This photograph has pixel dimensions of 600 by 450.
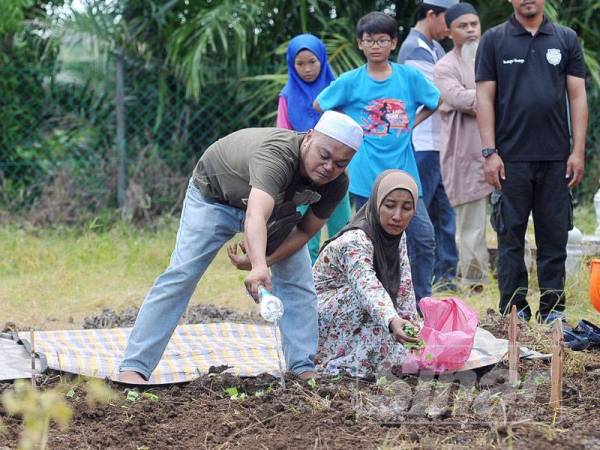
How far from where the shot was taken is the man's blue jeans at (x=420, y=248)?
6.30m

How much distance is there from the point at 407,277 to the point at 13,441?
2.05 metres

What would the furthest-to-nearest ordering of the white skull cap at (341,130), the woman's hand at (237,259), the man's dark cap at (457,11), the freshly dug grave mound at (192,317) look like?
the man's dark cap at (457,11), the freshly dug grave mound at (192,317), the woman's hand at (237,259), the white skull cap at (341,130)

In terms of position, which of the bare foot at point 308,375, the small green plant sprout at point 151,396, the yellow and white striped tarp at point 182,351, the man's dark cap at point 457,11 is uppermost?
the man's dark cap at point 457,11

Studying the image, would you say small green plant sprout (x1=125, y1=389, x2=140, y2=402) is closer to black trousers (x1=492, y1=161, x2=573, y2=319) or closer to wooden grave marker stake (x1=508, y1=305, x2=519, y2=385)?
wooden grave marker stake (x1=508, y1=305, x2=519, y2=385)

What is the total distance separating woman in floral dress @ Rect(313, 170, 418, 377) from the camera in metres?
4.86

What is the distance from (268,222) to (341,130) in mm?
551

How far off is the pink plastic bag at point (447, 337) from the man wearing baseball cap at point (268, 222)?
50 cm

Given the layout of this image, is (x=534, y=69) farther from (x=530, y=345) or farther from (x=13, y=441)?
(x=13, y=441)

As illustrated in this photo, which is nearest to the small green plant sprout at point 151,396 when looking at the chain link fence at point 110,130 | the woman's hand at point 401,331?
the woman's hand at point 401,331

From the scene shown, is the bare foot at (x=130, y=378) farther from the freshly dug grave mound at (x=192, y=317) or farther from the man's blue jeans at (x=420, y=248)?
the man's blue jeans at (x=420, y=248)

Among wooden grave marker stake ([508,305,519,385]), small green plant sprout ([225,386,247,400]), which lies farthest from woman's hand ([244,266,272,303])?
wooden grave marker stake ([508,305,519,385])

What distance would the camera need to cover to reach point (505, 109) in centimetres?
594

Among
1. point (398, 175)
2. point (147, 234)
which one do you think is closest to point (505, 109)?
point (398, 175)

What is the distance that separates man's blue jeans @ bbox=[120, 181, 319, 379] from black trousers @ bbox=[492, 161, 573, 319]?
5.21ft
